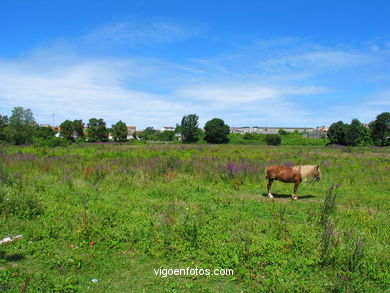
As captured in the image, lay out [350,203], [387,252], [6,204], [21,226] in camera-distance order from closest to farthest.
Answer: [387,252]
[21,226]
[6,204]
[350,203]

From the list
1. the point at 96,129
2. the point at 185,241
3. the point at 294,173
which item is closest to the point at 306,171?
the point at 294,173

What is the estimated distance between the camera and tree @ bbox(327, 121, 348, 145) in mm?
67188

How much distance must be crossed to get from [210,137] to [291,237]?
76.3m

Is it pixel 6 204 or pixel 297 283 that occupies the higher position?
pixel 6 204

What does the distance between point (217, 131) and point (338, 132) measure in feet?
106

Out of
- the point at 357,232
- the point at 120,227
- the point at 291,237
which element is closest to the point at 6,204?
the point at 120,227

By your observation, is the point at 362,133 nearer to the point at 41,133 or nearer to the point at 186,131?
the point at 186,131

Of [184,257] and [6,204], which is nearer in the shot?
[184,257]

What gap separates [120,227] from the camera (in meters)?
6.21

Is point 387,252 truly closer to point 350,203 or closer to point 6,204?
point 350,203

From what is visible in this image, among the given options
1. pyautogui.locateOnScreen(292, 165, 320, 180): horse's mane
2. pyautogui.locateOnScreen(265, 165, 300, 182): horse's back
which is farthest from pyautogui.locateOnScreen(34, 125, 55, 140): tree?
pyautogui.locateOnScreen(292, 165, 320, 180): horse's mane

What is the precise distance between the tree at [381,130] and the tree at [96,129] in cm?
7361

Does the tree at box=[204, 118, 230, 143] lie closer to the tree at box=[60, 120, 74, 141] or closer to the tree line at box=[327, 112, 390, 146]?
the tree line at box=[327, 112, 390, 146]

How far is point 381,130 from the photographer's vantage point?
64938 millimetres
